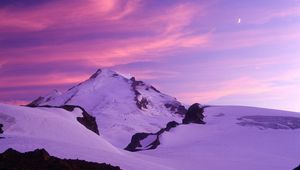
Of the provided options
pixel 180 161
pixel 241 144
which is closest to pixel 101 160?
pixel 180 161

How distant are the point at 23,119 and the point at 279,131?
4691cm

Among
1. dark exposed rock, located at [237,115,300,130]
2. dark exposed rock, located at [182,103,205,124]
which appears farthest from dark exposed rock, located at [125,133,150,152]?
dark exposed rock, located at [237,115,300,130]

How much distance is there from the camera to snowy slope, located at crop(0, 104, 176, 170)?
31078mm

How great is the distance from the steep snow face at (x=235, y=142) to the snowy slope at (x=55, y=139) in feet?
23.8

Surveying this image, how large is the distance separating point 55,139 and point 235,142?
35138mm

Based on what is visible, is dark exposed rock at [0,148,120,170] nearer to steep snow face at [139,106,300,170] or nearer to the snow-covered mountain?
the snow-covered mountain

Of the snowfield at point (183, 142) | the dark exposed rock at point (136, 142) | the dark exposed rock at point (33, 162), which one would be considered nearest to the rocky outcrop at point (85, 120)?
the snowfield at point (183, 142)

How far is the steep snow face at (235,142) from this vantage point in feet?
164

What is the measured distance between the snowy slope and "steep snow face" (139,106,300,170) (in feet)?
23.8

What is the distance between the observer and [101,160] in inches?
1236

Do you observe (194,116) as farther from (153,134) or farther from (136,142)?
(136,142)

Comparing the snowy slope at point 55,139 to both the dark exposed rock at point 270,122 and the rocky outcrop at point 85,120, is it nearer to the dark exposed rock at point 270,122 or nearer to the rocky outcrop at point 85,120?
the rocky outcrop at point 85,120

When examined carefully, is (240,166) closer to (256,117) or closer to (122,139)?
(256,117)

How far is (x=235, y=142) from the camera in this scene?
6719 centimetres
